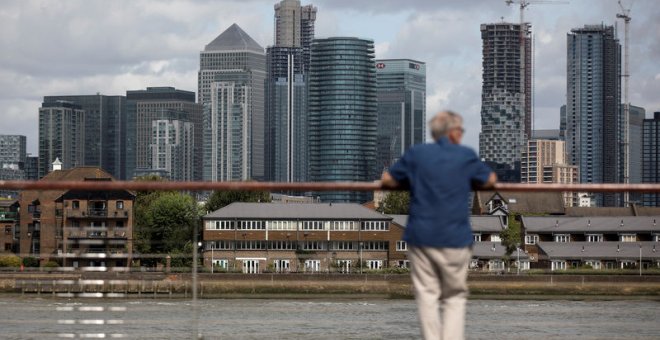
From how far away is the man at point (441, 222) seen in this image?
880 cm

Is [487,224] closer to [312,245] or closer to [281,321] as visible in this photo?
[281,321]

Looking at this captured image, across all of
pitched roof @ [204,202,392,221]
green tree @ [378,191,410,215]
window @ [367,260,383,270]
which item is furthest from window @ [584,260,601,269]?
green tree @ [378,191,410,215]

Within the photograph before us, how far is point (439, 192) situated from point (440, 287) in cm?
59

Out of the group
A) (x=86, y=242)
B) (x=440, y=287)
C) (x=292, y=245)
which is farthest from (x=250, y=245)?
(x=440, y=287)

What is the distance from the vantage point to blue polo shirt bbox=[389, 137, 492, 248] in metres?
8.80

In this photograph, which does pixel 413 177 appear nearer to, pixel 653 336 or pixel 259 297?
pixel 653 336

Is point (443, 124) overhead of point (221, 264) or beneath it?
overhead

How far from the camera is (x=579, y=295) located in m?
26.2

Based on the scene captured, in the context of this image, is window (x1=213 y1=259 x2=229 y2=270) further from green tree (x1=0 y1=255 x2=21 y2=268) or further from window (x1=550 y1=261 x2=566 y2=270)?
window (x1=550 y1=261 x2=566 y2=270)

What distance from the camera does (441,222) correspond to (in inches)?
347

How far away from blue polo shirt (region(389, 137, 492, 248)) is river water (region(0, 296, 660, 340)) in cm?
219

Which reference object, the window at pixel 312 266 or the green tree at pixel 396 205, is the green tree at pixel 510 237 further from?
the window at pixel 312 266

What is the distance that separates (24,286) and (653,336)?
567 centimetres

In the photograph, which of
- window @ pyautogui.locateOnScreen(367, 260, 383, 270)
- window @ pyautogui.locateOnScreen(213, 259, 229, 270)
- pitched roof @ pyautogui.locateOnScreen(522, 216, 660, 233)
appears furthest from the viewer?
pitched roof @ pyautogui.locateOnScreen(522, 216, 660, 233)
